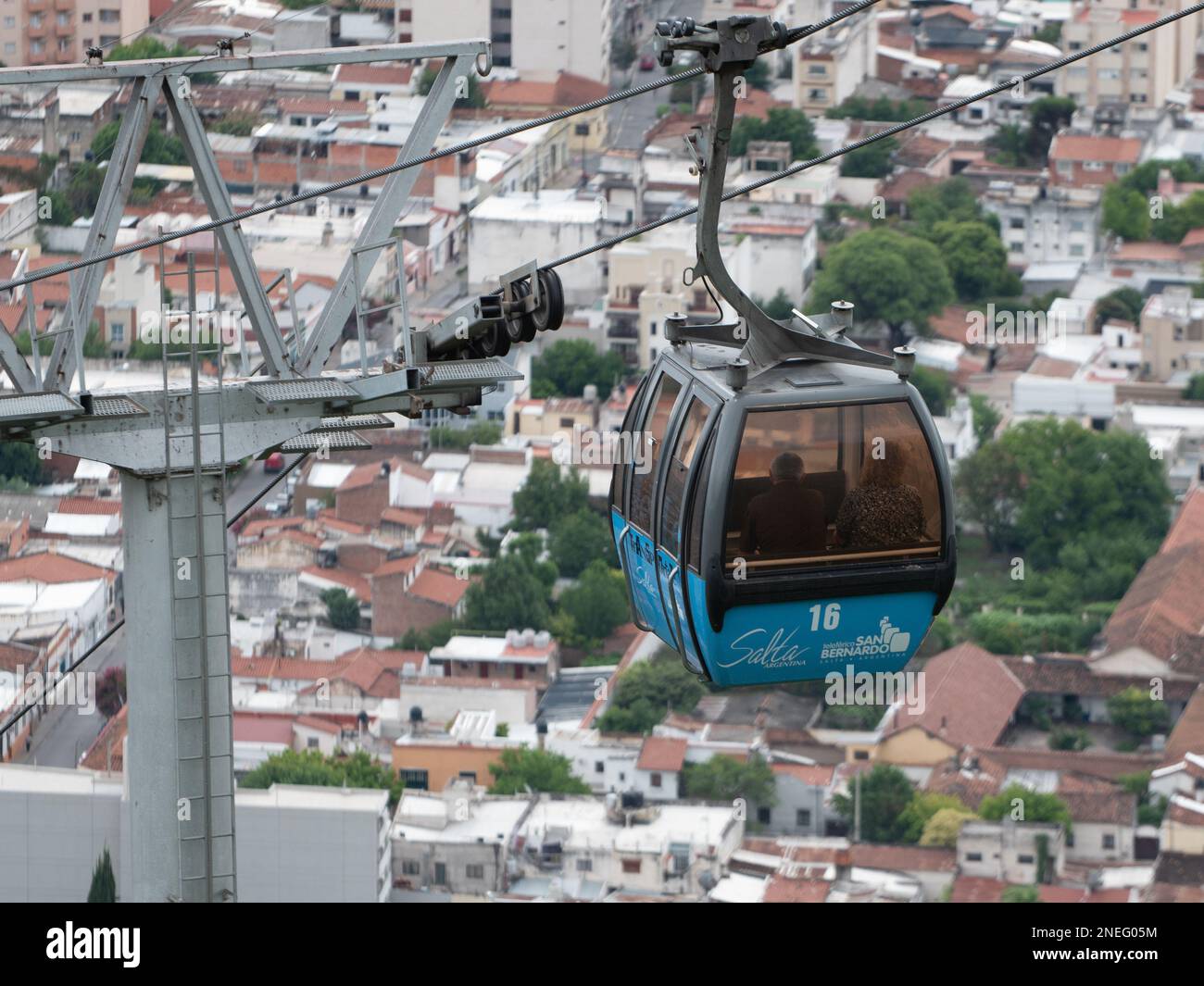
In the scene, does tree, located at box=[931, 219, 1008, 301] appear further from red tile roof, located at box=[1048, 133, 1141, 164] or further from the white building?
the white building

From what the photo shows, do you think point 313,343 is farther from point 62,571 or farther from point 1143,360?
point 1143,360

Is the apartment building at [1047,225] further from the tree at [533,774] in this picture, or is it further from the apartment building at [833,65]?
the tree at [533,774]

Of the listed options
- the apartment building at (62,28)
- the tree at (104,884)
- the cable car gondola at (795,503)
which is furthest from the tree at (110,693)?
the cable car gondola at (795,503)

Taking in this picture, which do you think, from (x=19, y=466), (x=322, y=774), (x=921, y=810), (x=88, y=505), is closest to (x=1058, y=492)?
(x=921, y=810)

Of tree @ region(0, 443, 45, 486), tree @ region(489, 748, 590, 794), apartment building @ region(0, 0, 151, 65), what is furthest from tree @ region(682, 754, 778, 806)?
tree @ region(0, 443, 45, 486)

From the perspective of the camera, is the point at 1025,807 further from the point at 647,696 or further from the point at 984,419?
the point at 984,419

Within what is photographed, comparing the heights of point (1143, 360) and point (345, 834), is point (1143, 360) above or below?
above
